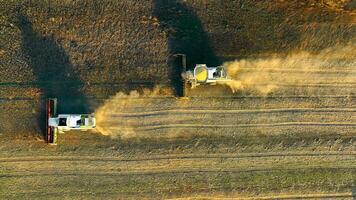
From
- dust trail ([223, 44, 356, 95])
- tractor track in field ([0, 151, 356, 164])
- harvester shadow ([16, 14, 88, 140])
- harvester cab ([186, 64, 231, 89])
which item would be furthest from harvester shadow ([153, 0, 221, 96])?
harvester shadow ([16, 14, 88, 140])

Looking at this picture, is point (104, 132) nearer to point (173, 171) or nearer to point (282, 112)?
point (173, 171)

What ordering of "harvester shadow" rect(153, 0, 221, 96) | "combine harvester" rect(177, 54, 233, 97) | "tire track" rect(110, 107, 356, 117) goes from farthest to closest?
"harvester shadow" rect(153, 0, 221, 96) → "tire track" rect(110, 107, 356, 117) → "combine harvester" rect(177, 54, 233, 97)

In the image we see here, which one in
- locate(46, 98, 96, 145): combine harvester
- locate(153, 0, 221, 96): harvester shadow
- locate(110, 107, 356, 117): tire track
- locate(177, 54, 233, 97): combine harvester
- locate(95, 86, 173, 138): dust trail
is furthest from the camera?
locate(153, 0, 221, 96): harvester shadow

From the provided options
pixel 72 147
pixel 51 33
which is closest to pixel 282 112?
pixel 72 147

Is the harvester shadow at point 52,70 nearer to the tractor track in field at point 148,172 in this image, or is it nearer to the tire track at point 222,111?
the tire track at point 222,111

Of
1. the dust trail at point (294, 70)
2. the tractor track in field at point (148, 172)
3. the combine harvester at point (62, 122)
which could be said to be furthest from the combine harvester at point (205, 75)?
the combine harvester at point (62, 122)

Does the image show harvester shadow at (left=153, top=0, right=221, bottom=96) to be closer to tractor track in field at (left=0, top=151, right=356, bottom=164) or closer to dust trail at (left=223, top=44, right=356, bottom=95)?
dust trail at (left=223, top=44, right=356, bottom=95)

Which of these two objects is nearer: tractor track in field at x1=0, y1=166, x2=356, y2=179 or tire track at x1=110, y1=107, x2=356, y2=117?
tractor track in field at x1=0, y1=166, x2=356, y2=179
